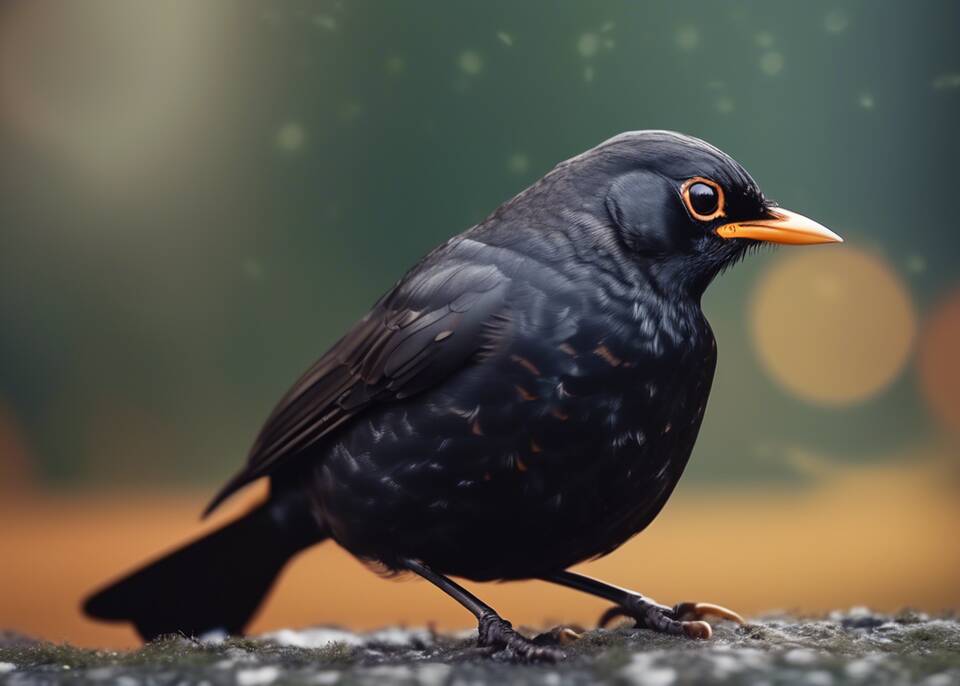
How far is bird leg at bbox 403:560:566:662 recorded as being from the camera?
332 cm

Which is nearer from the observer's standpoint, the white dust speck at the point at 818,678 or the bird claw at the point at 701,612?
the white dust speck at the point at 818,678

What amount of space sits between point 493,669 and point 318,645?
3.59 ft

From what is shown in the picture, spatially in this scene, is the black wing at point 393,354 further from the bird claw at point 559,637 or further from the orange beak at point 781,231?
the bird claw at point 559,637

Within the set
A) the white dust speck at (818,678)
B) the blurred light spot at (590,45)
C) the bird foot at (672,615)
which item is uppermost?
the blurred light spot at (590,45)

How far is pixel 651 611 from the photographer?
3.89 m

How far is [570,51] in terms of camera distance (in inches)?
240

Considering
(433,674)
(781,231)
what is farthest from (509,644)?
(781,231)

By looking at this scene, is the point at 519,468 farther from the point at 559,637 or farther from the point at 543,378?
the point at 559,637

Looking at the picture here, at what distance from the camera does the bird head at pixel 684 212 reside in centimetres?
347

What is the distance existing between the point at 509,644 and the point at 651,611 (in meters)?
0.67

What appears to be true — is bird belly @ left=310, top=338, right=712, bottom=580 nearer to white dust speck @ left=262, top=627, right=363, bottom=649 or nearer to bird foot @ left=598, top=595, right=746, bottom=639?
bird foot @ left=598, top=595, right=746, bottom=639

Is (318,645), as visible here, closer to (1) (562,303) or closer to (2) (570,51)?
(1) (562,303)

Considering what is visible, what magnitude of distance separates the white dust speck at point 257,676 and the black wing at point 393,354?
87 centimetres

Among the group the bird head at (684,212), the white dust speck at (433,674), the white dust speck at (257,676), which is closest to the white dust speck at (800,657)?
the white dust speck at (433,674)
